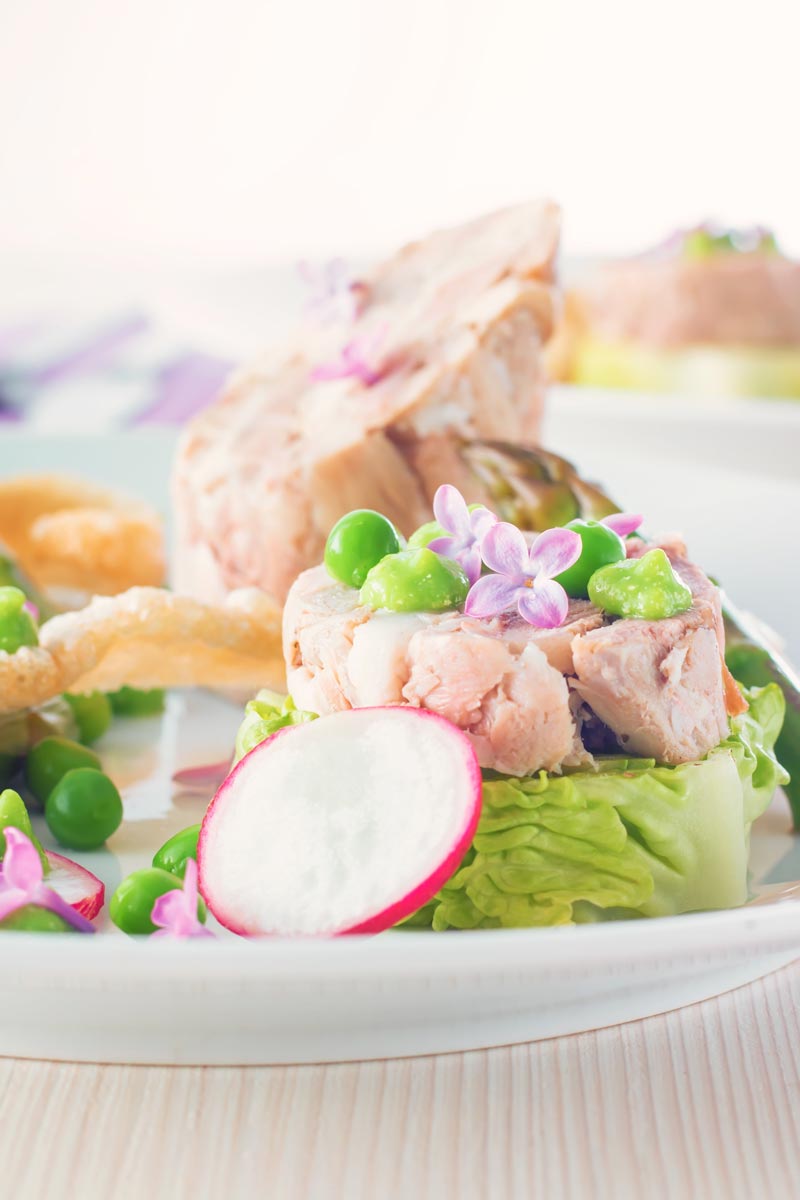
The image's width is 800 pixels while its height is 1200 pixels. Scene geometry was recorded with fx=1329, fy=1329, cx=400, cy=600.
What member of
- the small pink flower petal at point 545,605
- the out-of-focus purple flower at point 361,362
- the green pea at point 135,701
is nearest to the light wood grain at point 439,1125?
the small pink flower petal at point 545,605

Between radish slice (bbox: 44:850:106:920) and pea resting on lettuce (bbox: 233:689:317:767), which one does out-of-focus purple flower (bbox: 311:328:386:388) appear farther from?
radish slice (bbox: 44:850:106:920)

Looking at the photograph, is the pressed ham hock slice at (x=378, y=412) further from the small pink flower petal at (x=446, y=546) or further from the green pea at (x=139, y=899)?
the green pea at (x=139, y=899)

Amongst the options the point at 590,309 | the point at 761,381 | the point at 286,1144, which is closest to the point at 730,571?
the point at 286,1144

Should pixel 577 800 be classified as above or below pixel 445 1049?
above

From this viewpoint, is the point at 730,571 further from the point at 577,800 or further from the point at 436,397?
the point at 577,800

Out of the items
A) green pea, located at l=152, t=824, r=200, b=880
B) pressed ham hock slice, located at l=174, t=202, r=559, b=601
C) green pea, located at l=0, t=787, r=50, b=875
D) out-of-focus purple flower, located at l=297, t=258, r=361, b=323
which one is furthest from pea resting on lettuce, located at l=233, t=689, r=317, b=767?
out-of-focus purple flower, located at l=297, t=258, r=361, b=323

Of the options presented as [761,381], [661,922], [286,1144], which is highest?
[661,922]
